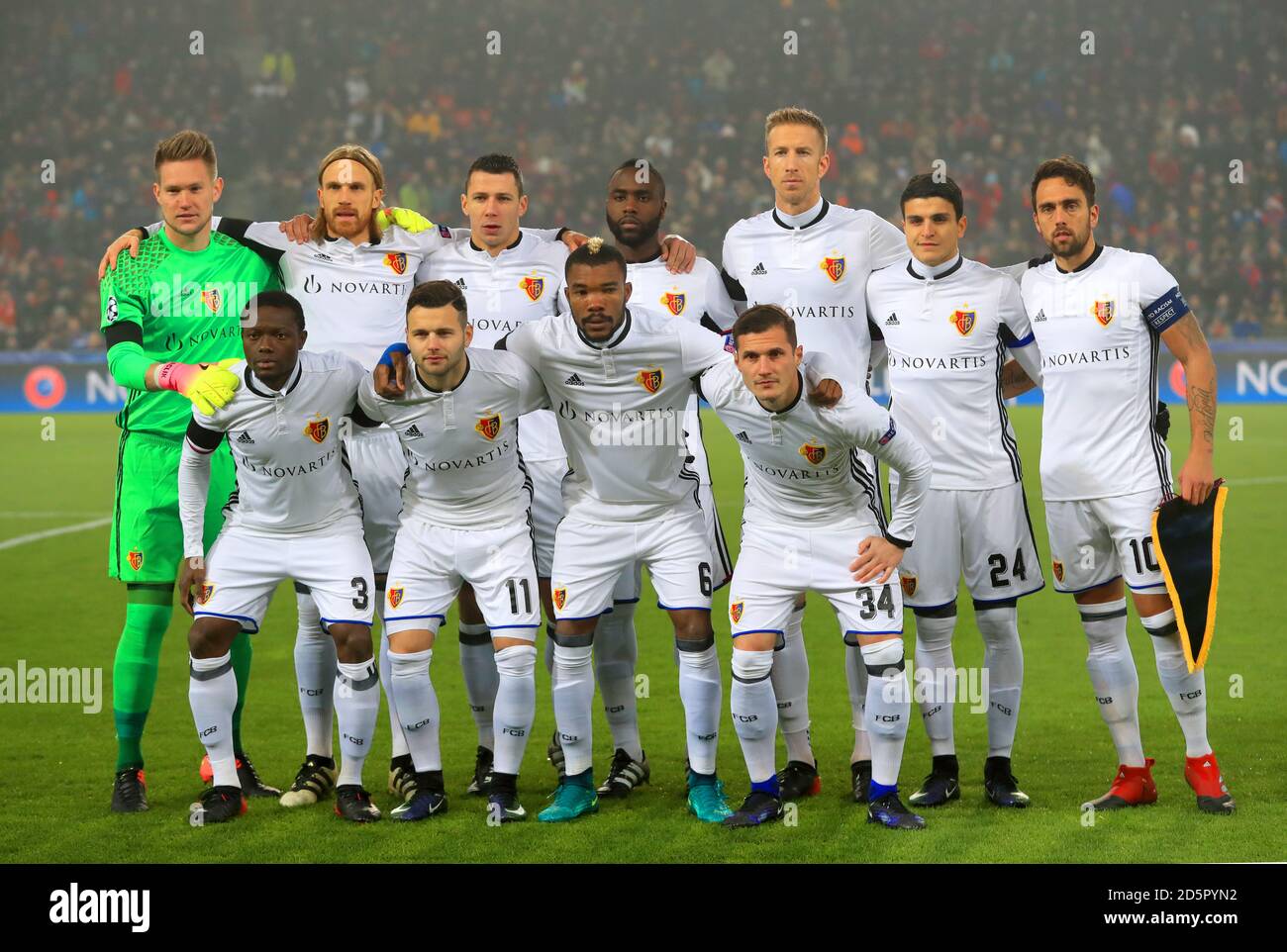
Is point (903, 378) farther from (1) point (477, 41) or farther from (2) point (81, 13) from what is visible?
(2) point (81, 13)

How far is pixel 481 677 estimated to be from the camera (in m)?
5.94

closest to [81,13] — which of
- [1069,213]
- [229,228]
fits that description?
[229,228]

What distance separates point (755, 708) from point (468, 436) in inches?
53.2

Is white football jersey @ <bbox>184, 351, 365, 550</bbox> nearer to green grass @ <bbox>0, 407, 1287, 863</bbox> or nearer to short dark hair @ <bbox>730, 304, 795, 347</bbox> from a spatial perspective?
green grass @ <bbox>0, 407, 1287, 863</bbox>

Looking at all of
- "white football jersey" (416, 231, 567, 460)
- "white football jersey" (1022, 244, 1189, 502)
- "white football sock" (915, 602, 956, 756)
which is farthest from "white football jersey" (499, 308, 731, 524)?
"white football jersey" (1022, 244, 1189, 502)

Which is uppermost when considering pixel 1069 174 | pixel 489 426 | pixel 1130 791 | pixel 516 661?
pixel 1069 174

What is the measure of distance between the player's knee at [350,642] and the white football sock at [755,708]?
1.28m

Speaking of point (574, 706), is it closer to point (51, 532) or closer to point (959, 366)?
point (959, 366)

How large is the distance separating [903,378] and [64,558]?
26.1 feet

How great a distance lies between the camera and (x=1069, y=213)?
5.39 metres

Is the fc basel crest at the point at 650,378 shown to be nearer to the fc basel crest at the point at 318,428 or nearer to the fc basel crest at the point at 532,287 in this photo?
the fc basel crest at the point at 532,287

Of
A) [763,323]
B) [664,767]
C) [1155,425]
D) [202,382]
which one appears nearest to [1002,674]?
[1155,425]

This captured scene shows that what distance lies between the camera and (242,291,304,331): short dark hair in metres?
5.28

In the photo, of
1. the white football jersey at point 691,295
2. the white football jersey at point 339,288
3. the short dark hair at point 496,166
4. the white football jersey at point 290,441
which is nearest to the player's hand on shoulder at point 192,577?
the white football jersey at point 290,441
